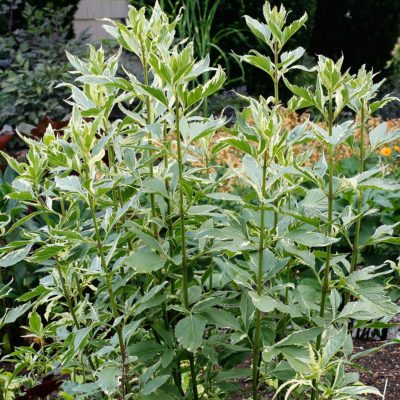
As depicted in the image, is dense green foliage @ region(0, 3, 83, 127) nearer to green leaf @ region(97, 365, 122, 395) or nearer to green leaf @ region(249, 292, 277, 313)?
green leaf @ region(97, 365, 122, 395)

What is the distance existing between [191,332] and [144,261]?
0.59 ft

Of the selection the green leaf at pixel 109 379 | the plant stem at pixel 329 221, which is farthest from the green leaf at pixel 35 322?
the plant stem at pixel 329 221

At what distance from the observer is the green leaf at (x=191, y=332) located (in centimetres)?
151

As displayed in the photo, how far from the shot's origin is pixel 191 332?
154 centimetres

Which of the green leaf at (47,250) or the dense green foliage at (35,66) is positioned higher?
the green leaf at (47,250)

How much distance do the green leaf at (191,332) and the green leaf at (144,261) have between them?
0.13m

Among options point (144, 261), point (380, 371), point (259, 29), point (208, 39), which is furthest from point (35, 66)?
point (144, 261)

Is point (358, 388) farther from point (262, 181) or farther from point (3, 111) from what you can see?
point (3, 111)

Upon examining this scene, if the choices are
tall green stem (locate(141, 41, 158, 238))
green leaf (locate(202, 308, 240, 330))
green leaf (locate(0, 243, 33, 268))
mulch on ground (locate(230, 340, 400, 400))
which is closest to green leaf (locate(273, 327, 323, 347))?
green leaf (locate(202, 308, 240, 330))

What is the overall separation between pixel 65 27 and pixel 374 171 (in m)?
6.66

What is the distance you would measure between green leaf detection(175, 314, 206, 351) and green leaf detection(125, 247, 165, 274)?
13 cm

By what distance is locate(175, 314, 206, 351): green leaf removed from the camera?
151 cm

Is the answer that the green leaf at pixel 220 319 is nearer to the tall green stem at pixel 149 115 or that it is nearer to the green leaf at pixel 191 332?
the green leaf at pixel 191 332

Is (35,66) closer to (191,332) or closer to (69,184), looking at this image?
(69,184)
